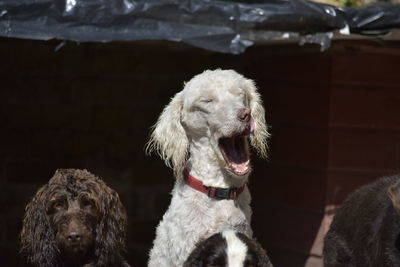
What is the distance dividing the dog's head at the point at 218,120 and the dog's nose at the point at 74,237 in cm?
90

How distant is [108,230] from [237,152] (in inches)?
37.7

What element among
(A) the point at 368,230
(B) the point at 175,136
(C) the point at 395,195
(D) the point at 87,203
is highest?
(C) the point at 395,195

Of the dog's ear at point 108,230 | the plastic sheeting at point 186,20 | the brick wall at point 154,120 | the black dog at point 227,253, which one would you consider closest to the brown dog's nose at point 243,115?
the black dog at point 227,253

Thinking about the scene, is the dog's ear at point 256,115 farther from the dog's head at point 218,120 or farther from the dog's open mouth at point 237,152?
the dog's open mouth at point 237,152

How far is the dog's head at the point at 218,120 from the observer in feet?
17.1

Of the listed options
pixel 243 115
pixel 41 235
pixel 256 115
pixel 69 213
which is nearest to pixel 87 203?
pixel 69 213

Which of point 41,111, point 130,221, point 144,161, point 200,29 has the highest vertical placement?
point 200,29

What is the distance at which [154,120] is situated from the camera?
27.3 ft

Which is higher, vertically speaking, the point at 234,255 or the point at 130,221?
the point at 234,255

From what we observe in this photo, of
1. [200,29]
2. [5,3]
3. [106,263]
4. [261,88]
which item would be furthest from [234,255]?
[261,88]

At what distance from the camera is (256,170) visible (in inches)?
319

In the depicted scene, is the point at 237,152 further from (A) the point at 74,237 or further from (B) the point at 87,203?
(A) the point at 74,237

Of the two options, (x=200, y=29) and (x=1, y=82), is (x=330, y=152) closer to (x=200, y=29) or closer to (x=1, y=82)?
(x=200, y=29)

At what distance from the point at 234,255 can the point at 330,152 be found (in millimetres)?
2240
